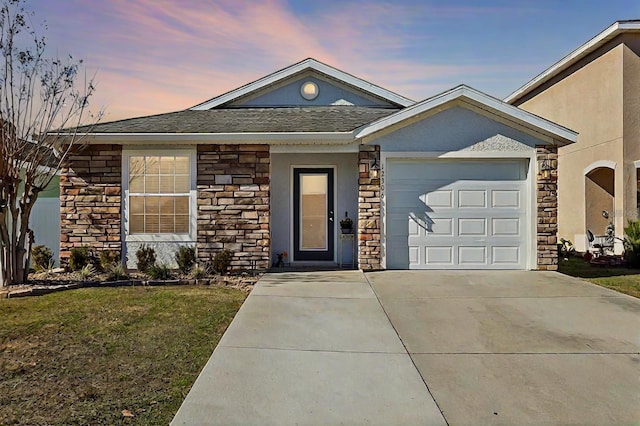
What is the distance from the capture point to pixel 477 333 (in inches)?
195

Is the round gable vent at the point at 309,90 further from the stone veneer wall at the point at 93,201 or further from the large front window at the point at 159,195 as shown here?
the stone veneer wall at the point at 93,201

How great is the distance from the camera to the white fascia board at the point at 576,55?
11.3 metres

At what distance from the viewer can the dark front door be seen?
10.0 meters

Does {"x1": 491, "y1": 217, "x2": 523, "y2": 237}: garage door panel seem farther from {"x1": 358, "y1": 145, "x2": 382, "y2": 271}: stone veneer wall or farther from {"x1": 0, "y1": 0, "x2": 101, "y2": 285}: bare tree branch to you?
{"x1": 0, "y1": 0, "x2": 101, "y2": 285}: bare tree branch

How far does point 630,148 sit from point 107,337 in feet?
44.3

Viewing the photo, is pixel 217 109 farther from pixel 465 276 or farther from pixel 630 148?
pixel 630 148

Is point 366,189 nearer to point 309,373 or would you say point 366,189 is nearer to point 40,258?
point 309,373

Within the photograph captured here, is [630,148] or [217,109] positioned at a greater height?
[217,109]

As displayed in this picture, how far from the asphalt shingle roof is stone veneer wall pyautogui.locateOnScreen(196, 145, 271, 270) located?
54cm

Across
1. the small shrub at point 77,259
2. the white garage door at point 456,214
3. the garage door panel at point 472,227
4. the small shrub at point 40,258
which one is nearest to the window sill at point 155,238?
the small shrub at point 77,259

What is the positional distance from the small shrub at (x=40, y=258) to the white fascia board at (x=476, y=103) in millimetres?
7310

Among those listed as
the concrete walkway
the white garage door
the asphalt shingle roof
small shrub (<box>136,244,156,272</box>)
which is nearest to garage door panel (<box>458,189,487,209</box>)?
the white garage door

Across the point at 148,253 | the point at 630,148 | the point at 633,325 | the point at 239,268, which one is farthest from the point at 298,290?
the point at 630,148

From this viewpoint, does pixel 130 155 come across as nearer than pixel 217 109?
Yes
